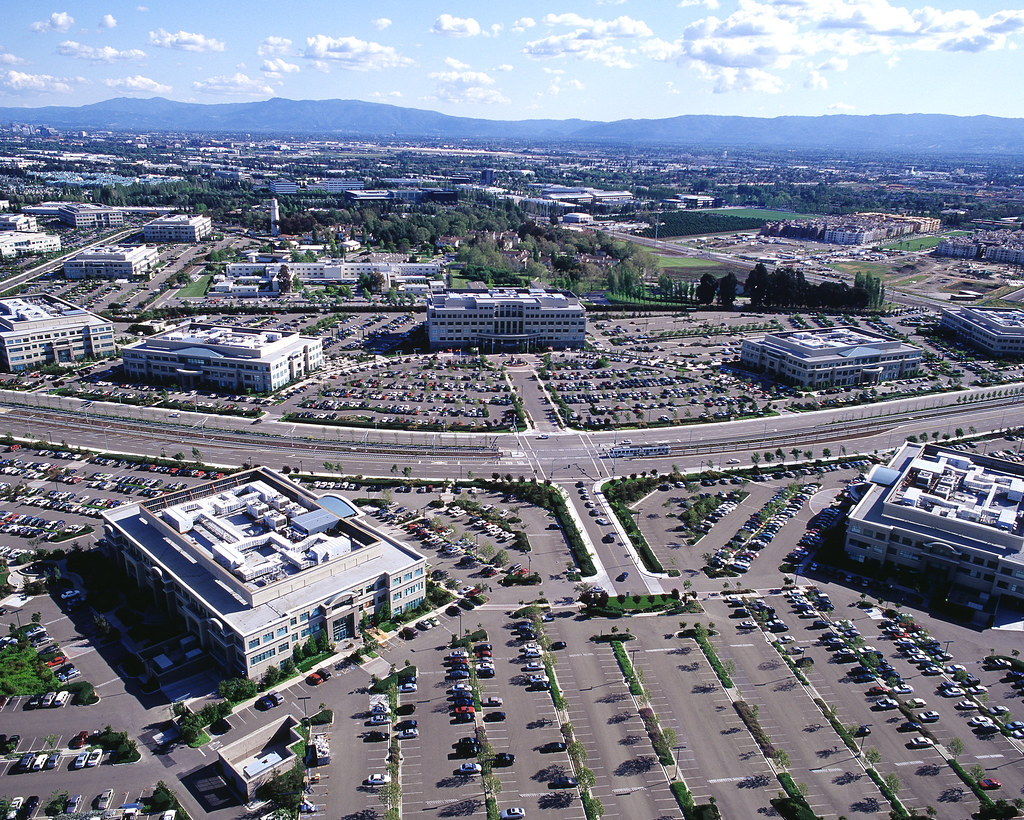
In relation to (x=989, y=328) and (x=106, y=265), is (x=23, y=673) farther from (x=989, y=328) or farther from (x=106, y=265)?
(x=106, y=265)

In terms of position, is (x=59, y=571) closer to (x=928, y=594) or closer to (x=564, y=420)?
(x=564, y=420)

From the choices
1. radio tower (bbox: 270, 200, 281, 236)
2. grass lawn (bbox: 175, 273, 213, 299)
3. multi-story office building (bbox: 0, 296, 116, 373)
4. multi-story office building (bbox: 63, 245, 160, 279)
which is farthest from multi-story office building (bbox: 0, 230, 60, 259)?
multi-story office building (bbox: 0, 296, 116, 373)

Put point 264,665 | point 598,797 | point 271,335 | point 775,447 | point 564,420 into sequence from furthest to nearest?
point 271,335 → point 564,420 → point 775,447 → point 264,665 → point 598,797

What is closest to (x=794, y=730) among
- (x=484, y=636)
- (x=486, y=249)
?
(x=484, y=636)

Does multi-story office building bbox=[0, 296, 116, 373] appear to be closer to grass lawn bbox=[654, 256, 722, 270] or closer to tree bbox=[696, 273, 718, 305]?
tree bbox=[696, 273, 718, 305]

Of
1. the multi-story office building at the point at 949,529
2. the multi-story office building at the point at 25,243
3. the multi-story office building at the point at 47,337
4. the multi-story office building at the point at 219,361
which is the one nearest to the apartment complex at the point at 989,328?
the multi-story office building at the point at 949,529
